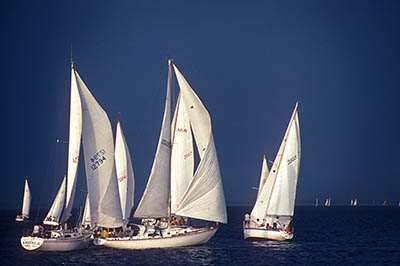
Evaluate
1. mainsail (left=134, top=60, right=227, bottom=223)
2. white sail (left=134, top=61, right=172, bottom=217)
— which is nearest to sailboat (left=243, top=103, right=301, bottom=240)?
mainsail (left=134, top=60, right=227, bottom=223)

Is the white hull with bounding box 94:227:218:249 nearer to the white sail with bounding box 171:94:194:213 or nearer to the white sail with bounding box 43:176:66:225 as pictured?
the white sail with bounding box 171:94:194:213

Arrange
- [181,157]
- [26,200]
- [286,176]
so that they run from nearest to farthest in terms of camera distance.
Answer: [181,157] < [286,176] < [26,200]

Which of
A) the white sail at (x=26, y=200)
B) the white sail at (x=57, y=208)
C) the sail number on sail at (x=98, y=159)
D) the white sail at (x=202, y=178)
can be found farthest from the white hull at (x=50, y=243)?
the white sail at (x=26, y=200)

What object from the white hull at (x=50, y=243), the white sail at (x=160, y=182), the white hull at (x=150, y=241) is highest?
the white sail at (x=160, y=182)

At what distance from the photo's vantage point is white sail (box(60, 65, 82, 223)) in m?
49.4

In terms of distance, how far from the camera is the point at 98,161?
49500 millimetres

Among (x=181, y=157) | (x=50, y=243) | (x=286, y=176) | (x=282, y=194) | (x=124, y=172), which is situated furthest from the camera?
(x=286, y=176)

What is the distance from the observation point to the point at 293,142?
200 feet

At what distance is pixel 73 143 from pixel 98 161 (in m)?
2.70

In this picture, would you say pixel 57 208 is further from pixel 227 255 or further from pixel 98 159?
pixel 227 255

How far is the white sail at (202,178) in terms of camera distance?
49.8 meters

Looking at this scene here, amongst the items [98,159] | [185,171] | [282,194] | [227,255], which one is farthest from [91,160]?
[282,194]

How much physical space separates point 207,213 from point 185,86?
11.0 meters

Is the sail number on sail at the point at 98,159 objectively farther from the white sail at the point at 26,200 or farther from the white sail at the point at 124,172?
the white sail at the point at 26,200
